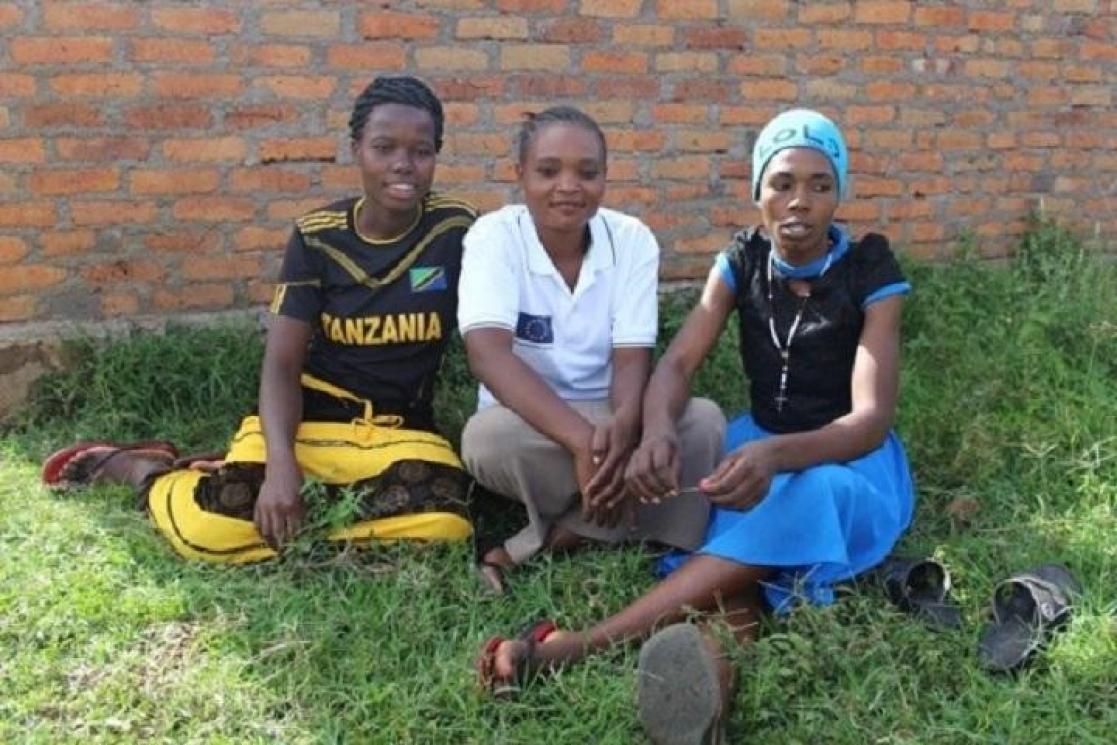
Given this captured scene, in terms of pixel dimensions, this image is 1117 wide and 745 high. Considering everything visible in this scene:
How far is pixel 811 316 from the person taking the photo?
9.46 ft

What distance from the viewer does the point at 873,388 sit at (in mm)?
2709

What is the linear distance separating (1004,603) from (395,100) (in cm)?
192

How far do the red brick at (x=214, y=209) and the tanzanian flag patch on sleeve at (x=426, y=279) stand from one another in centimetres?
109

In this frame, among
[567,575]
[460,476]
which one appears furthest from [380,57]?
[567,575]

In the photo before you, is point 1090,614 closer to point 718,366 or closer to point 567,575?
point 567,575

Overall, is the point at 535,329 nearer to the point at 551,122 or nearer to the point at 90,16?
the point at 551,122

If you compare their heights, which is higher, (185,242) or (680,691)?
(185,242)

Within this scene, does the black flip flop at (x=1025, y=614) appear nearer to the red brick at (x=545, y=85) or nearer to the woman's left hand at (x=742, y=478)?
the woman's left hand at (x=742, y=478)

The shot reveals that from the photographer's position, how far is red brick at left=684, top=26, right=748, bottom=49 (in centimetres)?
432

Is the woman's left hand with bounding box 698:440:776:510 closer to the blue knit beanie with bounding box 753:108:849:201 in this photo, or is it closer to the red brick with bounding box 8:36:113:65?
the blue knit beanie with bounding box 753:108:849:201

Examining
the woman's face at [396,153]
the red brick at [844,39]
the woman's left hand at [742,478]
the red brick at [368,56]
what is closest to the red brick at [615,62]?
the red brick at [368,56]

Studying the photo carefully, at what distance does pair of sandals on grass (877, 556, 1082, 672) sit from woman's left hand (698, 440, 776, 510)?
483 millimetres

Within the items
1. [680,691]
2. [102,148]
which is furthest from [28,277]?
[680,691]

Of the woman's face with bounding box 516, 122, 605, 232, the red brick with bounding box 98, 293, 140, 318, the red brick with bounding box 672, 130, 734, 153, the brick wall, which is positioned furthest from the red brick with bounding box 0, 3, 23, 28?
the red brick with bounding box 672, 130, 734, 153
